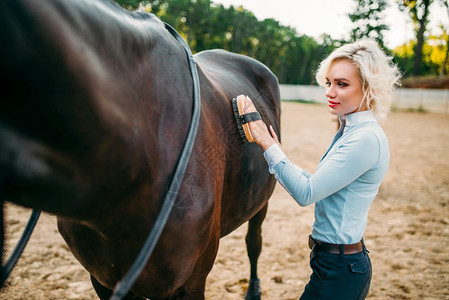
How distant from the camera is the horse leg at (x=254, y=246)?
2.75 metres

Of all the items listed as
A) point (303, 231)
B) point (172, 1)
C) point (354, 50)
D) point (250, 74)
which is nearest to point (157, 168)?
point (354, 50)

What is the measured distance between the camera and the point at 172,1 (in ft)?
89.6

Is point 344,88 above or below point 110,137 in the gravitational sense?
above

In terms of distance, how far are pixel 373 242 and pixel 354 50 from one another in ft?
9.64

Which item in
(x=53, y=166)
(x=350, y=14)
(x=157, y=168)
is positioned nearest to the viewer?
(x=53, y=166)

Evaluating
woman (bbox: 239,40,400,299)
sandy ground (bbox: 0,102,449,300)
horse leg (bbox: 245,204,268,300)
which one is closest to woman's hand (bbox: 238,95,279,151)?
woman (bbox: 239,40,400,299)

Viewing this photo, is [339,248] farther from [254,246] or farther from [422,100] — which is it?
[422,100]

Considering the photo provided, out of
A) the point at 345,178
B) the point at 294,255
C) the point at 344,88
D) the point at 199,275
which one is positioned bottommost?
the point at 294,255

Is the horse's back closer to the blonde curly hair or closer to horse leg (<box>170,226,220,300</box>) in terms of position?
horse leg (<box>170,226,220,300</box>)

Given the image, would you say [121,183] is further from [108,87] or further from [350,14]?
[350,14]

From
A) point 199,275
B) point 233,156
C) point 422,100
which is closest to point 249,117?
point 233,156

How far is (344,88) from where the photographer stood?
1498mm

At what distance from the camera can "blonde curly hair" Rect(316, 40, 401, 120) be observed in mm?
1435

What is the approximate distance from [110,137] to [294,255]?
2986 mm
